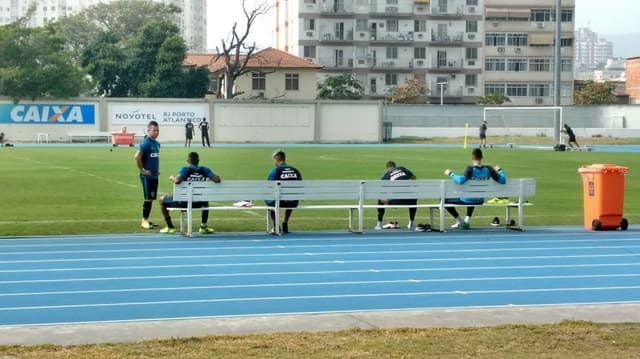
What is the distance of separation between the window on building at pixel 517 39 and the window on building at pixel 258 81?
31201 mm

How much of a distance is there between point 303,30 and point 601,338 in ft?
285

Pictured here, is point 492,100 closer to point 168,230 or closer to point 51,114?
point 51,114

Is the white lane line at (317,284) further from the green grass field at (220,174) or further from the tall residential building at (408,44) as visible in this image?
the tall residential building at (408,44)

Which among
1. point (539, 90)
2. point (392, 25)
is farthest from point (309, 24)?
point (539, 90)

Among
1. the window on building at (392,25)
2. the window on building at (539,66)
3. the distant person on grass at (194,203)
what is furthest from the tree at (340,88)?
the distant person on grass at (194,203)

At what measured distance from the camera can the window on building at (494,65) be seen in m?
98.0

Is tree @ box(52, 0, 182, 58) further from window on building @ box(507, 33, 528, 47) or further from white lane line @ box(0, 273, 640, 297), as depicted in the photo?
white lane line @ box(0, 273, 640, 297)

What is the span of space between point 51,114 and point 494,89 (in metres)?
52.0

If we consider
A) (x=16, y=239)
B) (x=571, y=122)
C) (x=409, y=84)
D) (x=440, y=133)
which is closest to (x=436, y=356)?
(x=16, y=239)

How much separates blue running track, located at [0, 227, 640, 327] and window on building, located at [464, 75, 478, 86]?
8061 cm

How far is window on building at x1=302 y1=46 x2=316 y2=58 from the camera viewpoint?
306ft

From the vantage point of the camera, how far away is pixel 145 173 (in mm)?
16344

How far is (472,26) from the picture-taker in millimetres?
94500

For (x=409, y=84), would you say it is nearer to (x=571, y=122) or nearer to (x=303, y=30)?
(x=303, y=30)
